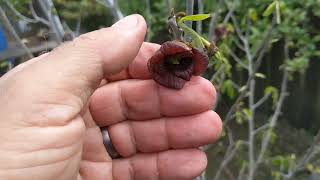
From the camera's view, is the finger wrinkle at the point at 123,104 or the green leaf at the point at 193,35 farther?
the finger wrinkle at the point at 123,104

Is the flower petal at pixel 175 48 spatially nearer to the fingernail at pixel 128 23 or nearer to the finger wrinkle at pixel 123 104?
the fingernail at pixel 128 23

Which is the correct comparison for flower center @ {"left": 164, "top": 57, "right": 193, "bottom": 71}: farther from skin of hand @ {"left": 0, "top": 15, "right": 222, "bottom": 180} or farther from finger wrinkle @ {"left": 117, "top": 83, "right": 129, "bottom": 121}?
finger wrinkle @ {"left": 117, "top": 83, "right": 129, "bottom": 121}

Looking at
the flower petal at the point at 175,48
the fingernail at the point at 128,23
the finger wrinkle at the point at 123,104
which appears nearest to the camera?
the flower petal at the point at 175,48

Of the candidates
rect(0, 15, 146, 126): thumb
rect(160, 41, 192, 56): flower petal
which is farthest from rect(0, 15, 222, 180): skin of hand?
rect(160, 41, 192, 56): flower petal

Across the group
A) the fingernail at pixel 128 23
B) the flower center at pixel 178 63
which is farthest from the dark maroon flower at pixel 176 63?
the fingernail at pixel 128 23

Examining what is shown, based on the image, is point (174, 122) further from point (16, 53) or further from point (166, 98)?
point (16, 53)

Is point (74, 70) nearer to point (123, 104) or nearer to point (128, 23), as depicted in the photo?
point (128, 23)
